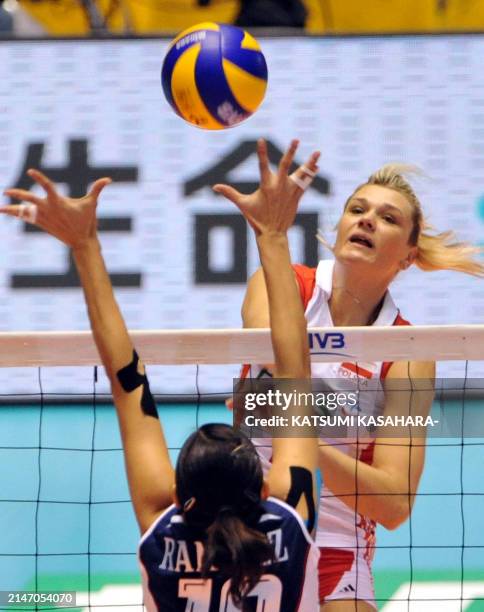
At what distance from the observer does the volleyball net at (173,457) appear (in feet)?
12.2

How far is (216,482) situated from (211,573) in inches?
8.1

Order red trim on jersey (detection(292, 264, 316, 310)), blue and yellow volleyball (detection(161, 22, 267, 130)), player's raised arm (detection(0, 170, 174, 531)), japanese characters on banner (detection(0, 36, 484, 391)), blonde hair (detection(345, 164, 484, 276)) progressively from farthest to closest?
japanese characters on banner (detection(0, 36, 484, 391)), blue and yellow volleyball (detection(161, 22, 267, 130)), blonde hair (detection(345, 164, 484, 276)), red trim on jersey (detection(292, 264, 316, 310)), player's raised arm (detection(0, 170, 174, 531))

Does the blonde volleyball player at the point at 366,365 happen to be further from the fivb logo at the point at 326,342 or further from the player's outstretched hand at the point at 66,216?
the player's outstretched hand at the point at 66,216

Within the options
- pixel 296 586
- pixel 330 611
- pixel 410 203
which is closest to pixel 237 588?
pixel 296 586

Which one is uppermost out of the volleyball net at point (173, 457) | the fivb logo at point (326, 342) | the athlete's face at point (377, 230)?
the athlete's face at point (377, 230)

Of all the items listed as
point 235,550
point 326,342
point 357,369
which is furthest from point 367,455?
point 235,550

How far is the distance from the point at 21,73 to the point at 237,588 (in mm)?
5231

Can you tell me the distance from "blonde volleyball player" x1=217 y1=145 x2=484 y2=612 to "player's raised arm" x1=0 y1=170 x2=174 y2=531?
0.86 m

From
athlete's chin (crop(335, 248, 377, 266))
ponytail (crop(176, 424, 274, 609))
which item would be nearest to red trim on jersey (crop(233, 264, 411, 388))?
athlete's chin (crop(335, 248, 377, 266))

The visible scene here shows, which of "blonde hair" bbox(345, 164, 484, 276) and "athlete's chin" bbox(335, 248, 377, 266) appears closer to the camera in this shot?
"athlete's chin" bbox(335, 248, 377, 266)

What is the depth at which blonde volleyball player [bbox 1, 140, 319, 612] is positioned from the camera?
2.49 meters

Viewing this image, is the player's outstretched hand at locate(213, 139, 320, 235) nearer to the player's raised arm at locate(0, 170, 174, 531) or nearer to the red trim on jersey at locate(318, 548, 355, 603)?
the player's raised arm at locate(0, 170, 174, 531)

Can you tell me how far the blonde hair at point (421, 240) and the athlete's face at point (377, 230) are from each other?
3 centimetres

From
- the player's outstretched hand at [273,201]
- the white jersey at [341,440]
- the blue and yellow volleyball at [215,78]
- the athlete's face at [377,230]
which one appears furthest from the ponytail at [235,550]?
the blue and yellow volleyball at [215,78]
